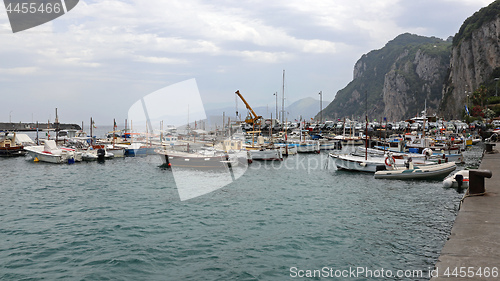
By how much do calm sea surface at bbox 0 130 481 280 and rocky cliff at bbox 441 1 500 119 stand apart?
10802 centimetres

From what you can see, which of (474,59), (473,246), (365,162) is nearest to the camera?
(473,246)

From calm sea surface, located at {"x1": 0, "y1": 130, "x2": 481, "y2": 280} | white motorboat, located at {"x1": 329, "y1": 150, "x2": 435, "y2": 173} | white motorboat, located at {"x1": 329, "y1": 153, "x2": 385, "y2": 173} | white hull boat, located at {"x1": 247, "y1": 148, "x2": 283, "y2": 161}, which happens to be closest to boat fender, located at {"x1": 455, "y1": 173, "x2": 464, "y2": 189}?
calm sea surface, located at {"x1": 0, "y1": 130, "x2": 481, "y2": 280}

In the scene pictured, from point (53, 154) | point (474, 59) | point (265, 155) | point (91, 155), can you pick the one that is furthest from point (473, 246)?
point (474, 59)

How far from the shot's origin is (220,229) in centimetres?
1666

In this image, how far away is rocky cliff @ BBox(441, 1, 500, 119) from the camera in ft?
384

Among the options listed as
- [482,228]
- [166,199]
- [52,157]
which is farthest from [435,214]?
[52,157]

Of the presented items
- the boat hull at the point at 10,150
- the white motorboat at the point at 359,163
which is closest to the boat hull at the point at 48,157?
the boat hull at the point at 10,150

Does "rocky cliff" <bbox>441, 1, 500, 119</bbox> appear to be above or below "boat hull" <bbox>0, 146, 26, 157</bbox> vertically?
above

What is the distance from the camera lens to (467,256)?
7.62m

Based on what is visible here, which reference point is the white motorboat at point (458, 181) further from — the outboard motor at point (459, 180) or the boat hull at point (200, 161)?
the boat hull at point (200, 161)

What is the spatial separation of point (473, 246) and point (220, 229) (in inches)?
427

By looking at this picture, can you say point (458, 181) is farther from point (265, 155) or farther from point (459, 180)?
point (265, 155)

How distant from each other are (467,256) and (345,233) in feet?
27.7

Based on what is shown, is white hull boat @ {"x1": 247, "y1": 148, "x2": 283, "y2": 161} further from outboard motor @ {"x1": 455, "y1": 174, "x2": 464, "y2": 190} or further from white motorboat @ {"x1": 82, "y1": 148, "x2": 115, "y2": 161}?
outboard motor @ {"x1": 455, "y1": 174, "x2": 464, "y2": 190}
